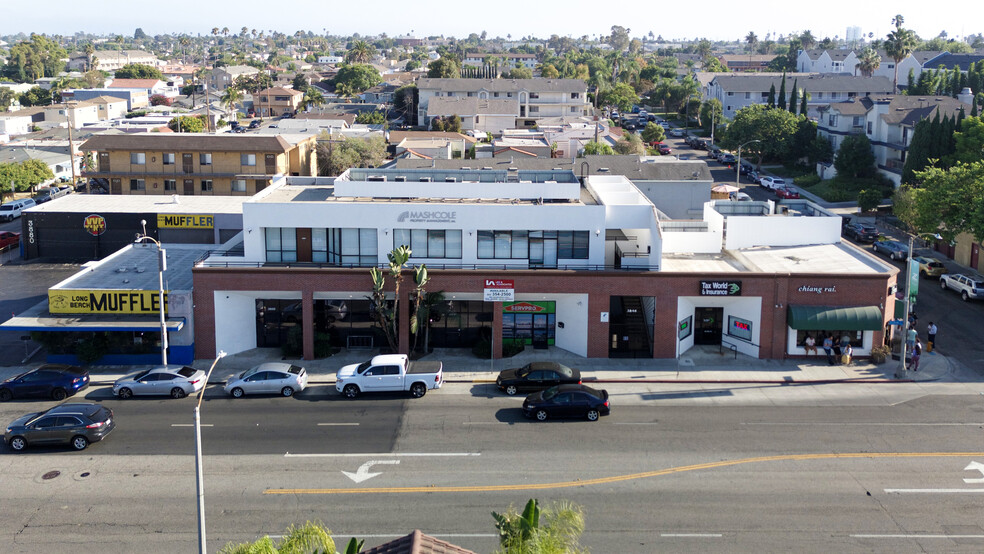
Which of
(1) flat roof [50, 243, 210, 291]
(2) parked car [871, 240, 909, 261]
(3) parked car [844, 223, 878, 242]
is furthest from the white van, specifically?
(2) parked car [871, 240, 909, 261]

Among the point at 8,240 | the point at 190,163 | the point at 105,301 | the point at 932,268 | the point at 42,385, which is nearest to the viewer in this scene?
the point at 42,385

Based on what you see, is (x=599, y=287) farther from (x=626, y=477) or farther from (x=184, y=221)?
(x=184, y=221)

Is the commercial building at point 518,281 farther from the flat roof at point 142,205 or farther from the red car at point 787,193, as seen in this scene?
the red car at point 787,193

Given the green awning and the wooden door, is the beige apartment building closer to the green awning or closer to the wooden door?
the wooden door

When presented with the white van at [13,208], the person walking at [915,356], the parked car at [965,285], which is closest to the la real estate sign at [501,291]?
the person walking at [915,356]

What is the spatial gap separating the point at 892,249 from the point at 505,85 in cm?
8913

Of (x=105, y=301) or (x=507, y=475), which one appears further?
(x=105, y=301)

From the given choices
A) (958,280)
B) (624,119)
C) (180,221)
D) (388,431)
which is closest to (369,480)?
(388,431)

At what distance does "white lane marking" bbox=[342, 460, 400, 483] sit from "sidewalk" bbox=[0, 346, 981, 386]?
31.0ft

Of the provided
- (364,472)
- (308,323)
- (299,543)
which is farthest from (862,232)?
(299,543)

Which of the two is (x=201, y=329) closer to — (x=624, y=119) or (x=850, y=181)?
(x=850, y=181)

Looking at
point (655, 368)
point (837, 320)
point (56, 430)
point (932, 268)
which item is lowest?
point (655, 368)

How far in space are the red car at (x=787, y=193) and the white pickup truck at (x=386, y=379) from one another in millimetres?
61145

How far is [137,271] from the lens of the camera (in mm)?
45500
